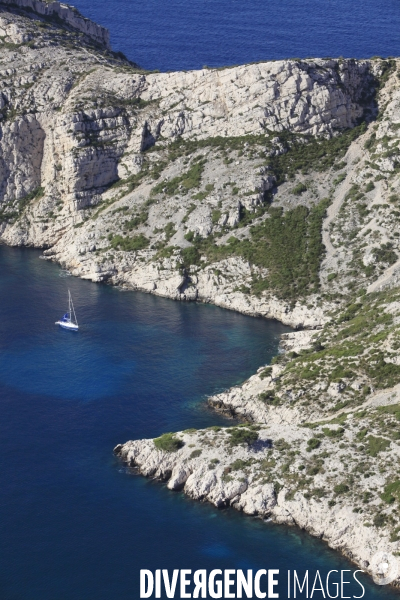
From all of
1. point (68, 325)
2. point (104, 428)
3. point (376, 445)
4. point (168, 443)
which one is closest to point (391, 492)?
point (376, 445)

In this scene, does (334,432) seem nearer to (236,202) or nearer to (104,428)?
(104,428)

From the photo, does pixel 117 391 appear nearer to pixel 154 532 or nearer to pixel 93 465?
pixel 93 465

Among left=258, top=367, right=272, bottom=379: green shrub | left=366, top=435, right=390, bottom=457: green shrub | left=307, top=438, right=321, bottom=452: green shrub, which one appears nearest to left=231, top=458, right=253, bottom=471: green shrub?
left=307, top=438, right=321, bottom=452: green shrub

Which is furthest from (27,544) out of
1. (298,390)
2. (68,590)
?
(298,390)

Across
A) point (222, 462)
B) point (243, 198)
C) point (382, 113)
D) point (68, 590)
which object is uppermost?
point (382, 113)

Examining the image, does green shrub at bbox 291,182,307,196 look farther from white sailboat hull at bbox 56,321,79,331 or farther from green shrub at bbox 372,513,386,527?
green shrub at bbox 372,513,386,527

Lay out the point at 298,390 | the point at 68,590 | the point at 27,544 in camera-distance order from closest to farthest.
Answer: the point at 68,590, the point at 27,544, the point at 298,390
